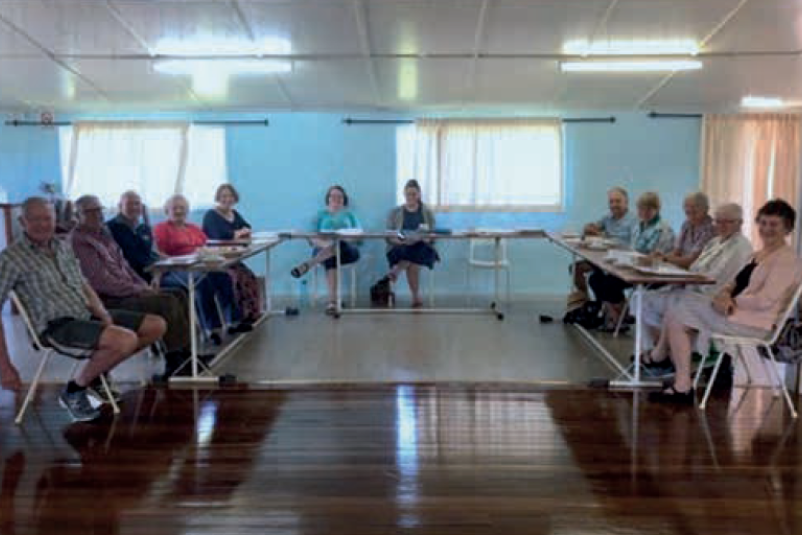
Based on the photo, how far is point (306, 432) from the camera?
124 inches

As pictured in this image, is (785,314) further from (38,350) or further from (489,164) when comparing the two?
(489,164)

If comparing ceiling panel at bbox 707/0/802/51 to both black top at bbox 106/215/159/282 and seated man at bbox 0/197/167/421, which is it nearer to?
black top at bbox 106/215/159/282

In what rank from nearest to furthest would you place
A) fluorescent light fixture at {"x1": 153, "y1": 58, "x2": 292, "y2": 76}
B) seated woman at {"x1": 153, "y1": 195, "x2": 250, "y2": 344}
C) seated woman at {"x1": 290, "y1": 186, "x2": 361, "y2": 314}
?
seated woman at {"x1": 153, "y1": 195, "x2": 250, "y2": 344} → fluorescent light fixture at {"x1": 153, "y1": 58, "x2": 292, "y2": 76} → seated woman at {"x1": 290, "y1": 186, "x2": 361, "y2": 314}

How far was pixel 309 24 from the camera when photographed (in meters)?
5.02

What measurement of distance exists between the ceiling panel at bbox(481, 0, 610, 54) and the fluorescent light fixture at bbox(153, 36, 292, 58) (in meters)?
1.59

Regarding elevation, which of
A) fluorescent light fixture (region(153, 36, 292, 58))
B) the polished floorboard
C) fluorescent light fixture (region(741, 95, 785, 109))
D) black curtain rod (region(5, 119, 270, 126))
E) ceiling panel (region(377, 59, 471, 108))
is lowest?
the polished floorboard

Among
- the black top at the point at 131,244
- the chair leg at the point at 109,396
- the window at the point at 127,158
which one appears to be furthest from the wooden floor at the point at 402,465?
the window at the point at 127,158

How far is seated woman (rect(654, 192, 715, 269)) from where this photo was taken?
4.49 m

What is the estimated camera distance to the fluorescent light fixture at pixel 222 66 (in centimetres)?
565

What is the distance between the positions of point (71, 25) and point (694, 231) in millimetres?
4522

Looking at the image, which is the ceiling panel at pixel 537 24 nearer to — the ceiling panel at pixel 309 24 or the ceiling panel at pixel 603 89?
the ceiling panel at pixel 603 89

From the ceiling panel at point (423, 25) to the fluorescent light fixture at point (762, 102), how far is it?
302cm

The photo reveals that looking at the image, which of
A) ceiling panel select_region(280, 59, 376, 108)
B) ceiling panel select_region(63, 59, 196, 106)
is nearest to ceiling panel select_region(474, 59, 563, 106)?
ceiling panel select_region(280, 59, 376, 108)

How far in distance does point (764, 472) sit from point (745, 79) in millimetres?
4463
